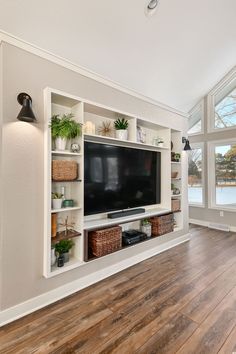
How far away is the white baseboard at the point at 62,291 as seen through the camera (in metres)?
1.75

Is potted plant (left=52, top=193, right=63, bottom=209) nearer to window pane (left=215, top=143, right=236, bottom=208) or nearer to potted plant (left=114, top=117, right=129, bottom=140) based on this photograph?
potted plant (left=114, top=117, right=129, bottom=140)

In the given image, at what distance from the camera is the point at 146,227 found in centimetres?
307

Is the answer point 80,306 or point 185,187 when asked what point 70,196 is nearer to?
point 80,306

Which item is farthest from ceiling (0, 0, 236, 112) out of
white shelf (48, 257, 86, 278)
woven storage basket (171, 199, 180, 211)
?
white shelf (48, 257, 86, 278)

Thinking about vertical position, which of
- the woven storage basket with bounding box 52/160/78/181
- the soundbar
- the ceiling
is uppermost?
the ceiling

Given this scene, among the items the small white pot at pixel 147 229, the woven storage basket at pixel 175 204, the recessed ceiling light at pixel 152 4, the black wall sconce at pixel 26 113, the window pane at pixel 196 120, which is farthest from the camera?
the window pane at pixel 196 120

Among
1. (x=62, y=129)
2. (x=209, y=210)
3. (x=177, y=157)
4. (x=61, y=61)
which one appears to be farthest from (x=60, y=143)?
(x=209, y=210)

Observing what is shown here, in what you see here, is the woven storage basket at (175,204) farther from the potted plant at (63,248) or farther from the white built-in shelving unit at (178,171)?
the potted plant at (63,248)

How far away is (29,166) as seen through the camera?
74.1 inches

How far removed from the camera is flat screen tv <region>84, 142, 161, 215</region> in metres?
2.44

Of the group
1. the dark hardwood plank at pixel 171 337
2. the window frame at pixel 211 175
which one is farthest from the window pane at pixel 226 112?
the dark hardwood plank at pixel 171 337

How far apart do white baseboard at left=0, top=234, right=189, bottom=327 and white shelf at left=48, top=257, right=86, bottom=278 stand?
20cm

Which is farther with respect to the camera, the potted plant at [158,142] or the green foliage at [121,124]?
the potted plant at [158,142]

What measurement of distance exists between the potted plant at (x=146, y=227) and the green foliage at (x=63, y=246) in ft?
4.14
